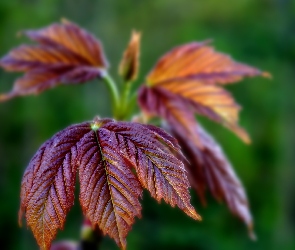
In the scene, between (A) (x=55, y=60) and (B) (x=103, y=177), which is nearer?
(B) (x=103, y=177)

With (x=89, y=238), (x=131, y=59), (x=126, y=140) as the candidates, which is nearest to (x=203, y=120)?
(x=131, y=59)

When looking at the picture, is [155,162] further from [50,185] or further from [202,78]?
[202,78]

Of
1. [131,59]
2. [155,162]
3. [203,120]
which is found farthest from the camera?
[203,120]

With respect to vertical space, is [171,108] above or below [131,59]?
below

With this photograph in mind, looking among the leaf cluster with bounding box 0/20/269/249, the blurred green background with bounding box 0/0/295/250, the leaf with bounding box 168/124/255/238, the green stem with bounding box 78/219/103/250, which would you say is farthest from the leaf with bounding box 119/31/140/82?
the blurred green background with bounding box 0/0/295/250

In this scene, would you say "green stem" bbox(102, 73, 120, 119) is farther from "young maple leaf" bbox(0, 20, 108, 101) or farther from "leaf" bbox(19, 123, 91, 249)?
"leaf" bbox(19, 123, 91, 249)

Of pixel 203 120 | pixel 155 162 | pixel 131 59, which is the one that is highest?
pixel 203 120

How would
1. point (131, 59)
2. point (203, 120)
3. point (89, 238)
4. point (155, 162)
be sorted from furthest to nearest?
point (203, 120) < point (131, 59) < point (89, 238) < point (155, 162)

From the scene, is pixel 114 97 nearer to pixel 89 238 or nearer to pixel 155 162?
pixel 89 238
